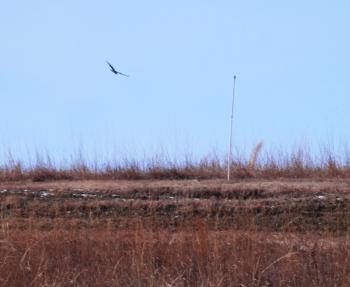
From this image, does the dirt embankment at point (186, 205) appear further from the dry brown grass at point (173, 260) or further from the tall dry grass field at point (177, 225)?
the dry brown grass at point (173, 260)

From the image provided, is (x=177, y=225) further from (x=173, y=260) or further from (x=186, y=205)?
(x=173, y=260)

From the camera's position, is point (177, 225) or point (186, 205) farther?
point (186, 205)

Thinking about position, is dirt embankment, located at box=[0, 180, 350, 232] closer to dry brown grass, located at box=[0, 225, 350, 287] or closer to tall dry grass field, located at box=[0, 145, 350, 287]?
tall dry grass field, located at box=[0, 145, 350, 287]

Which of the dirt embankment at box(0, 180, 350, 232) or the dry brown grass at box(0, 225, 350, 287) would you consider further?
the dirt embankment at box(0, 180, 350, 232)

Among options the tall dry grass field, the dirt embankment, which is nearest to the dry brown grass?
the tall dry grass field

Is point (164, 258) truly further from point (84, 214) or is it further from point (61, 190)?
point (61, 190)

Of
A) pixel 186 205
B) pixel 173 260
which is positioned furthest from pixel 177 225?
pixel 173 260

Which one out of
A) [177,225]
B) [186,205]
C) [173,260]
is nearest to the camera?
[173,260]

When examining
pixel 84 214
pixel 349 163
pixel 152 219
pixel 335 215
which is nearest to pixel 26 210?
pixel 84 214

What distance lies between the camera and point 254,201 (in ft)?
44.1

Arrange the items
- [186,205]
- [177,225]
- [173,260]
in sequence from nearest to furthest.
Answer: [173,260] → [177,225] → [186,205]

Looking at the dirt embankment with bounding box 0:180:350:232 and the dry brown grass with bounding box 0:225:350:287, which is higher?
the dirt embankment with bounding box 0:180:350:232

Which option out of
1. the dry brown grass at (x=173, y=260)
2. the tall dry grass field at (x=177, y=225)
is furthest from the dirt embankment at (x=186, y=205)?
the dry brown grass at (x=173, y=260)

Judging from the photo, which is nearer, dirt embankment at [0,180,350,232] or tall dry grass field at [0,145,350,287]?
tall dry grass field at [0,145,350,287]
